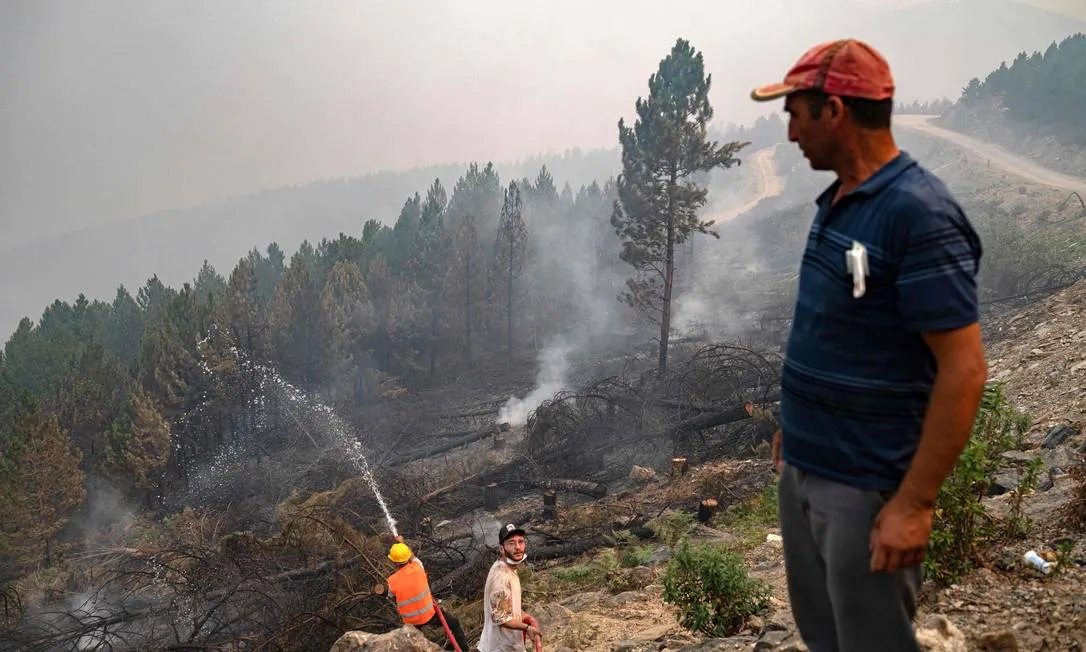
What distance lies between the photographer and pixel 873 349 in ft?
5.46

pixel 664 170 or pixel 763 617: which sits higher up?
pixel 664 170

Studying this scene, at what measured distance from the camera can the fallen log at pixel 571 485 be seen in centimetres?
1424

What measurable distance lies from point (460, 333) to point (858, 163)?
35.9 meters

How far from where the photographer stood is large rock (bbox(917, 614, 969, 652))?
2.86 meters

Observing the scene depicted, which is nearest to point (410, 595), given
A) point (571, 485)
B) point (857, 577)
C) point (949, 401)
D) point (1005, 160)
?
point (857, 577)

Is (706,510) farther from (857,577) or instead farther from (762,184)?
(762,184)

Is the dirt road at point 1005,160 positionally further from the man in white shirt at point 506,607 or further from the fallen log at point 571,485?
the man in white shirt at point 506,607

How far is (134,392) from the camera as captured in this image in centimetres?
2275

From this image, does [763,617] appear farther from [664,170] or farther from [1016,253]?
[1016,253]

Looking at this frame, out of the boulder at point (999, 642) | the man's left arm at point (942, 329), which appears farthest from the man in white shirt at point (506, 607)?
the man's left arm at point (942, 329)

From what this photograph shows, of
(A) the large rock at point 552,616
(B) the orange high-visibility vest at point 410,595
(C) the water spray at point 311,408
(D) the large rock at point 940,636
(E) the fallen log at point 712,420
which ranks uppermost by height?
(D) the large rock at point 940,636

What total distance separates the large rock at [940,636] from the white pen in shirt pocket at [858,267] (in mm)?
2067

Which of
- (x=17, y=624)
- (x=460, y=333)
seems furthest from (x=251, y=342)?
(x=17, y=624)

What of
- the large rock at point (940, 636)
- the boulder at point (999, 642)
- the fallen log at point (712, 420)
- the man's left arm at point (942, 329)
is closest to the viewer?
the man's left arm at point (942, 329)
